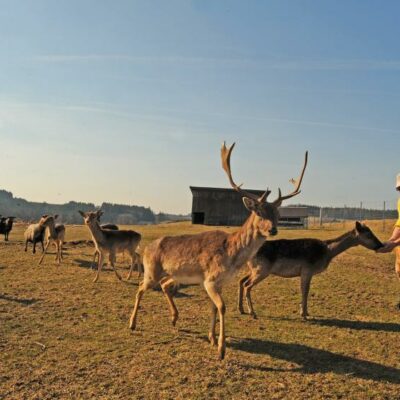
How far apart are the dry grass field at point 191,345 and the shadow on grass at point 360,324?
21 mm

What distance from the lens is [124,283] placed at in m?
12.8

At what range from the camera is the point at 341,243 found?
10.3m

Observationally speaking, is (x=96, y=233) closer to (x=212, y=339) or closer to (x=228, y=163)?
(x=228, y=163)

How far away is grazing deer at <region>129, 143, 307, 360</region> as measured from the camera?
7.28 meters

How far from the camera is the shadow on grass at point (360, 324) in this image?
8578mm

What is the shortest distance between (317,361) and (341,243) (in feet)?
14.1

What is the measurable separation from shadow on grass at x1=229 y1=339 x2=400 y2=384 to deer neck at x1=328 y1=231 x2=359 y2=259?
349cm

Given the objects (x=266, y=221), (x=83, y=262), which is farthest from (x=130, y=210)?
(x=266, y=221)

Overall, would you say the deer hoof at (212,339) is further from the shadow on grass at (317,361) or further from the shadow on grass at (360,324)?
the shadow on grass at (360,324)

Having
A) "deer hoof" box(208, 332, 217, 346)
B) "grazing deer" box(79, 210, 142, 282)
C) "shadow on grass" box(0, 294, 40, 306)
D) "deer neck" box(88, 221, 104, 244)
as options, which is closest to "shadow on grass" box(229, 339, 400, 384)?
"deer hoof" box(208, 332, 217, 346)

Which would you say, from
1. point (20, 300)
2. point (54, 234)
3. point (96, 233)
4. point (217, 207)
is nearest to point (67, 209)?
point (217, 207)

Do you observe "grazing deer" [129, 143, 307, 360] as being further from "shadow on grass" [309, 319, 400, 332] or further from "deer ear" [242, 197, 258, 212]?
"shadow on grass" [309, 319, 400, 332]

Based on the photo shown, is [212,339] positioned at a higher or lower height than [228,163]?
lower

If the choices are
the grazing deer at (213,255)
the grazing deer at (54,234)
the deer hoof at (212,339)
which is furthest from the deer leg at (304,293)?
the grazing deer at (54,234)
